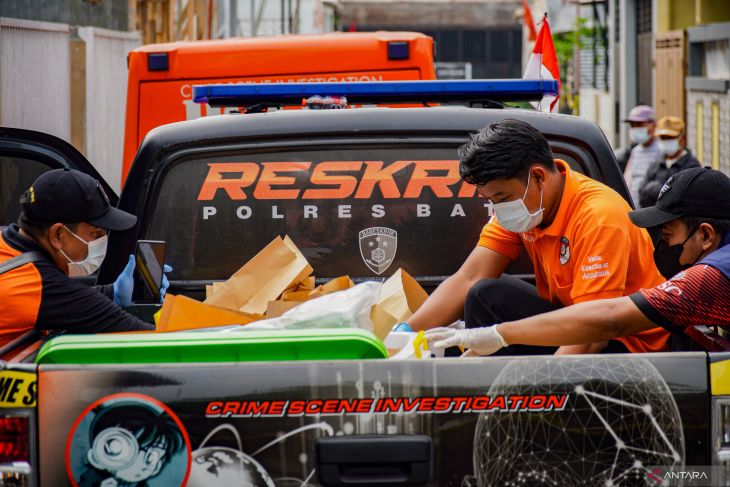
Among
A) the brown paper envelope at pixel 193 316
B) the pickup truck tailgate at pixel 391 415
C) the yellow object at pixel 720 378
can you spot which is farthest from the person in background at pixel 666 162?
the pickup truck tailgate at pixel 391 415

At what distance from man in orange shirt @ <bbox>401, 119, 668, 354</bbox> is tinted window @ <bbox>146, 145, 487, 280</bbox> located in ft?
0.87

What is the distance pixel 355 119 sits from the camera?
15.0ft

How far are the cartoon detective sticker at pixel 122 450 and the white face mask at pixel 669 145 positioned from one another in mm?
9249

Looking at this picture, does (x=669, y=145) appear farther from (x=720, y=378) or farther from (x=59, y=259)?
(x=720, y=378)

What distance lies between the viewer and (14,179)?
6.51 m

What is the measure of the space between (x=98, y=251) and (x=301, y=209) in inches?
30.6

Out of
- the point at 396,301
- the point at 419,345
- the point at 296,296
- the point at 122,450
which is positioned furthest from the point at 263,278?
the point at 122,450

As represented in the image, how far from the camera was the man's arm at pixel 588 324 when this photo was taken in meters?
3.53

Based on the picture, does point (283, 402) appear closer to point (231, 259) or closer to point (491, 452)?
point (491, 452)

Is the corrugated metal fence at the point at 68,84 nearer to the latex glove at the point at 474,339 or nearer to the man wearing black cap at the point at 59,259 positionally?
the man wearing black cap at the point at 59,259

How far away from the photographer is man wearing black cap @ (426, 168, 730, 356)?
3488 mm

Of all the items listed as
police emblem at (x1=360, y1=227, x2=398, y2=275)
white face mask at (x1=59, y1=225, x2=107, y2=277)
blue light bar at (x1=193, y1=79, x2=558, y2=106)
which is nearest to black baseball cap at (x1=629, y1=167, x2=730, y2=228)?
police emblem at (x1=360, y1=227, x2=398, y2=275)

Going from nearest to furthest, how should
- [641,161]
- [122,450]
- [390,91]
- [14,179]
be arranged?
[122,450], [390,91], [14,179], [641,161]

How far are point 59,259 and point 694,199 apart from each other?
212cm
